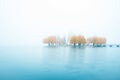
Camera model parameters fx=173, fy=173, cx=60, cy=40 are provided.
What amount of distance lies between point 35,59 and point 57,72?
951 millimetres

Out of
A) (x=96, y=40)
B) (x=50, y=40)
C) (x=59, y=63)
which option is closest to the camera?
(x=59, y=63)

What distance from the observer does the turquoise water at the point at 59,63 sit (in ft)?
11.3

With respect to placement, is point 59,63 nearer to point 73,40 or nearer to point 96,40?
point 73,40

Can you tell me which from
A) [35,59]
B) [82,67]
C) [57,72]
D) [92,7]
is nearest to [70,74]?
[57,72]

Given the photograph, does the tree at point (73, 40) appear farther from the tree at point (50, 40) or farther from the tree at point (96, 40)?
the tree at point (50, 40)

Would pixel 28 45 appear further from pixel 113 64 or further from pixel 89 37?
pixel 113 64

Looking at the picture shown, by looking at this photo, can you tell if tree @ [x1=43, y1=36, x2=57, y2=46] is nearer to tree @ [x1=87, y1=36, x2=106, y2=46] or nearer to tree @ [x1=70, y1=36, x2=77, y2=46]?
tree @ [x1=70, y1=36, x2=77, y2=46]

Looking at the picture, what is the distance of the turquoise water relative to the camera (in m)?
3.46

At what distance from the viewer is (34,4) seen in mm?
4367

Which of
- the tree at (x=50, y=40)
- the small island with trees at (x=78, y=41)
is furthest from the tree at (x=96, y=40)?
the tree at (x=50, y=40)

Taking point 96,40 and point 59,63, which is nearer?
point 59,63

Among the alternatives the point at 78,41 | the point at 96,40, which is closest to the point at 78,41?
the point at 78,41

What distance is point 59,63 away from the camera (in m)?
4.19

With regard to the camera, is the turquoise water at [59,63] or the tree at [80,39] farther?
the tree at [80,39]
